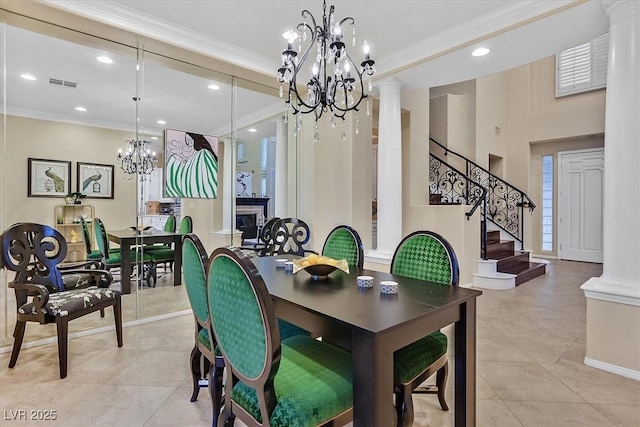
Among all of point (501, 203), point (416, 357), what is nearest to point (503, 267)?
point (501, 203)

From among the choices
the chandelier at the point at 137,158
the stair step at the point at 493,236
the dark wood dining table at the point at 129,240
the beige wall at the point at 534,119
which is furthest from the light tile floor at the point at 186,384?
the beige wall at the point at 534,119

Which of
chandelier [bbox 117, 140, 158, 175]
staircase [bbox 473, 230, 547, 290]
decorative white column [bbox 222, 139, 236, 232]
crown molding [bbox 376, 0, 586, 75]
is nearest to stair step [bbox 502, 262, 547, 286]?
staircase [bbox 473, 230, 547, 290]

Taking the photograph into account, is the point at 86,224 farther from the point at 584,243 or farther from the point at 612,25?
the point at 584,243

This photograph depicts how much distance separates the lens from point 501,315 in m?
3.55

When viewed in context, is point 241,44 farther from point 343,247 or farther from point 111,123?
point 343,247

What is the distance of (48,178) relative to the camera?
9.87 ft

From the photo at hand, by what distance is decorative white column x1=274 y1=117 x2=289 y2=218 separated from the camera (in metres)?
4.67

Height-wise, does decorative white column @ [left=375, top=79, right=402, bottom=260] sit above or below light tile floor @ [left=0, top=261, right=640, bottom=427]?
above

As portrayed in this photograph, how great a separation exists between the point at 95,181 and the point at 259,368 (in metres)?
3.10

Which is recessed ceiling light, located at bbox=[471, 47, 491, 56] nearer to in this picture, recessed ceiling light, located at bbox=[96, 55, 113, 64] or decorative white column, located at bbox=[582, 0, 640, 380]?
decorative white column, located at bbox=[582, 0, 640, 380]

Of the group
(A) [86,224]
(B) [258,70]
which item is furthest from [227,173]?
(A) [86,224]

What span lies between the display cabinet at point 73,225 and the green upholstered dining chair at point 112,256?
0.26ft

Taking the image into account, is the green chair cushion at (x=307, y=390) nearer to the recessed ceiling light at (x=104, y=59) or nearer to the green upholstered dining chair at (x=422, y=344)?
the green upholstered dining chair at (x=422, y=344)

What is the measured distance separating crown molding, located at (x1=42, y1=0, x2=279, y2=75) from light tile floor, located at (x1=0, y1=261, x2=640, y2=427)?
2.69m
